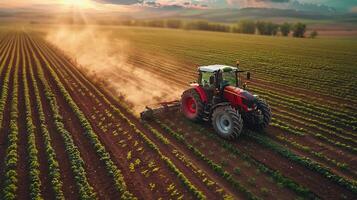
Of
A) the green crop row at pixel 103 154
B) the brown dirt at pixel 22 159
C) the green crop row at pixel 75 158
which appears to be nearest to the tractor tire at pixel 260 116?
the green crop row at pixel 103 154

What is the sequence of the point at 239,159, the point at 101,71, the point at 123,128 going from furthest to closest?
1. the point at 101,71
2. the point at 123,128
3. the point at 239,159

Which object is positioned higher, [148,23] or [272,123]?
[148,23]

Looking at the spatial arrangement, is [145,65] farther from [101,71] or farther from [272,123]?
[272,123]

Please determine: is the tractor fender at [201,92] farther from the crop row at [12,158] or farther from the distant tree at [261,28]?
the distant tree at [261,28]

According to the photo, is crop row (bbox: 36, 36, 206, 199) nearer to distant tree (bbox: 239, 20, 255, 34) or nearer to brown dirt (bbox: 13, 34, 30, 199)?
brown dirt (bbox: 13, 34, 30, 199)

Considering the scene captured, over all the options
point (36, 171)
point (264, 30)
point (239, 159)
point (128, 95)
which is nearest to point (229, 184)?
point (239, 159)

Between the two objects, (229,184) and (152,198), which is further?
(229,184)

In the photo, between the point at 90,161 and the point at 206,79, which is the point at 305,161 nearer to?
the point at 206,79

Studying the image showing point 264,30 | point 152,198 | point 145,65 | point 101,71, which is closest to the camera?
point 152,198

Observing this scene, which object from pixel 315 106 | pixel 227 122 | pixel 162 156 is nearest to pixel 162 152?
pixel 162 156

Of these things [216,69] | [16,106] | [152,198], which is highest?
[216,69]
